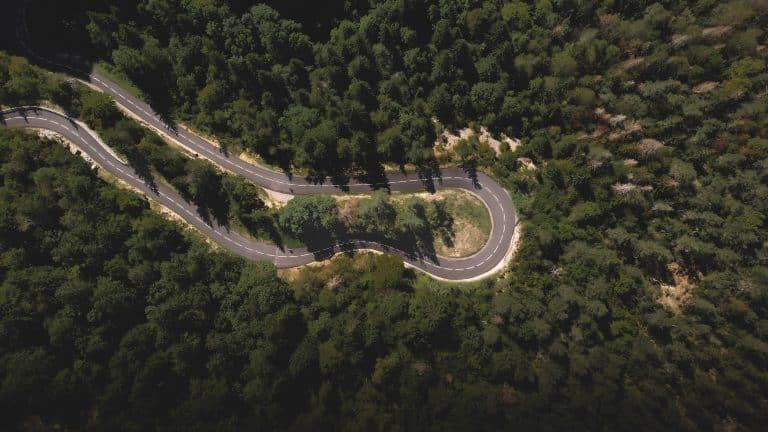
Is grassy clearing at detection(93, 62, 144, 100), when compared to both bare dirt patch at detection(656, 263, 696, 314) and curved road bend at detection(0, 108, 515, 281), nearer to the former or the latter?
curved road bend at detection(0, 108, 515, 281)

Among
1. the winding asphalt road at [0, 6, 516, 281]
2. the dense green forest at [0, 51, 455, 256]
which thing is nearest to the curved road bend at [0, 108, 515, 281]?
the winding asphalt road at [0, 6, 516, 281]

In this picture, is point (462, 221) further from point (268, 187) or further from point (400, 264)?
point (268, 187)

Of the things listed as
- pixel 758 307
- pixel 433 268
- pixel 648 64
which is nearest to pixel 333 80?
pixel 433 268

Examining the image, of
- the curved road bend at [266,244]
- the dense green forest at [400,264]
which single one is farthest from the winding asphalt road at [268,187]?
the dense green forest at [400,264]

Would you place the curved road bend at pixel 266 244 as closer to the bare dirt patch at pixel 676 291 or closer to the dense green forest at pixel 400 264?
the dense green forest at pixel 400 264

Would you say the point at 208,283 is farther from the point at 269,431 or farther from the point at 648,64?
the point at 648,64

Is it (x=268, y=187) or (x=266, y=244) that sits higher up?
(x=268, y=187)

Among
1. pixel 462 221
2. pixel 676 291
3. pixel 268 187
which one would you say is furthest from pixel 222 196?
pixel 676 291
